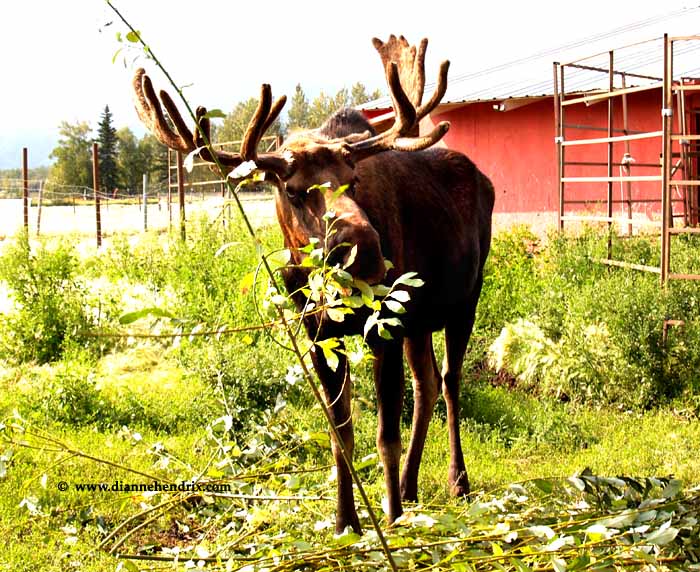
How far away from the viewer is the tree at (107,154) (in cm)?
6278

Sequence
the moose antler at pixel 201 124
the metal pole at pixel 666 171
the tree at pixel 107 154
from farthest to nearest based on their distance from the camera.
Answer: the tree at pixel 107 154 → the metal pole at pixel 666 171 → the moose antler at pixel 201 124

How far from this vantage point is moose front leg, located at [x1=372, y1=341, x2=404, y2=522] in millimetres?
4656

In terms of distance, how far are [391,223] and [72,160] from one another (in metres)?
71.9

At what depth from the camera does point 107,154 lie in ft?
214

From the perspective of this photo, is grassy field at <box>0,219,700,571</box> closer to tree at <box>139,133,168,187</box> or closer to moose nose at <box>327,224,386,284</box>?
moose nose at <box>327,224,386,284</box>

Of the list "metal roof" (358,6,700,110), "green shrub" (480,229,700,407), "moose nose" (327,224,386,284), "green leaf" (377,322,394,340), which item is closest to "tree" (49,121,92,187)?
"metal roof" (358,6,700,110)

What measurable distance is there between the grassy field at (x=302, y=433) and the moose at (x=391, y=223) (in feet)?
1.31

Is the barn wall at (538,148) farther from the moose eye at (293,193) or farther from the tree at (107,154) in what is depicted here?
the tree at (107,154)

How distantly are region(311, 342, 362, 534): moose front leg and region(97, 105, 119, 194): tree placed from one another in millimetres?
57974

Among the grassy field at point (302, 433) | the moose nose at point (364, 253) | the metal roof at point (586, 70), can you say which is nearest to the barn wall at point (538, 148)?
the metal roof at point (586, 70)

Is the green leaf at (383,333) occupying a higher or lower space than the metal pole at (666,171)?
lower

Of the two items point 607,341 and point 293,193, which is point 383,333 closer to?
point 293,193

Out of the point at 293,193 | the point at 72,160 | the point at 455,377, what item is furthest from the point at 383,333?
the point at 72,160

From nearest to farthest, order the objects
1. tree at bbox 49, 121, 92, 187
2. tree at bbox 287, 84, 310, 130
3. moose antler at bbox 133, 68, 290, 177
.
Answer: moose antler at bbox 133, 68, 290, 177
tree at bbox 49, 121, 92, 187
tree at bbox 287, 84, 310, 130
